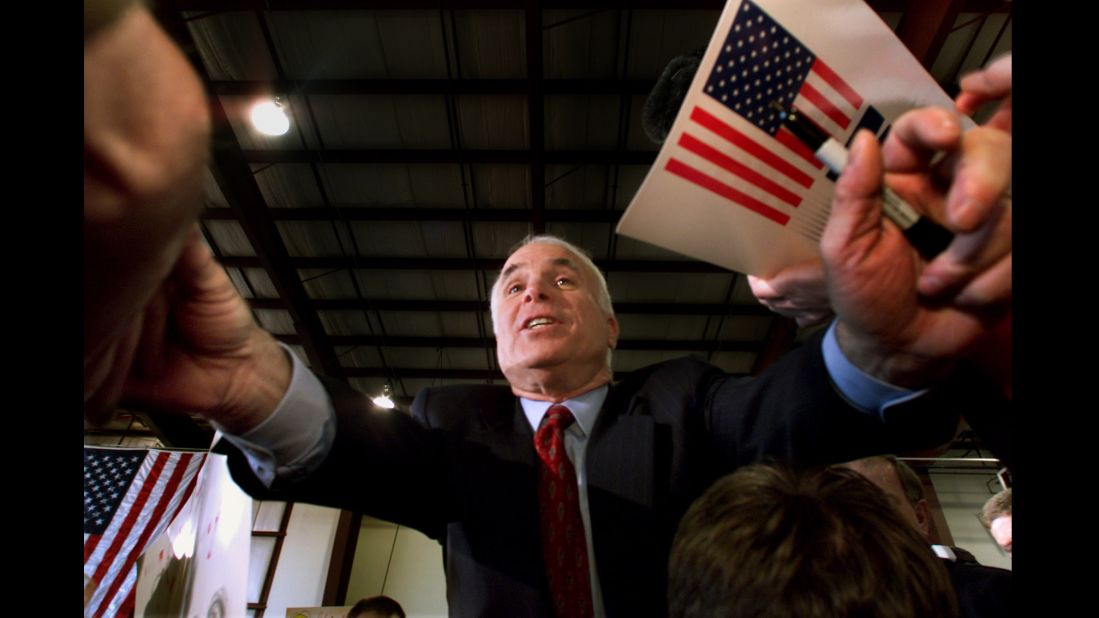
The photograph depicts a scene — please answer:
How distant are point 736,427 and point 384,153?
458cm

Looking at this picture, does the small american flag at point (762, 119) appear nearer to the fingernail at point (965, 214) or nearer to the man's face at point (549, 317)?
the fingernail at point (965, 214)

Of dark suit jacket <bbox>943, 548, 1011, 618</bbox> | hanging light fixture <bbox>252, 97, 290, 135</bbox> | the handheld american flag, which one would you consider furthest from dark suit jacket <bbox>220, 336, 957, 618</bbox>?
hanging light fixture <bbox>252, 97, 290, 135</bbox>

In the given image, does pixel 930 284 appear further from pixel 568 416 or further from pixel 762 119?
pixel 568 416

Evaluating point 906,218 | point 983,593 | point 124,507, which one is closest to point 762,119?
point 906,218

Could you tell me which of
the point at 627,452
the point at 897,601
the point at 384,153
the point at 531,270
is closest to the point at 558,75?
the point at 384,153

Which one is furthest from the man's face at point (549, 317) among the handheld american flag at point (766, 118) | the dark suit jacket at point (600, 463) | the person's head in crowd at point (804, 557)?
the handheld american flag at point (766, 118)

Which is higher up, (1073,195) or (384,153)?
(384,153)

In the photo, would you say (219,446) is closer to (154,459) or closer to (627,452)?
(627,452)

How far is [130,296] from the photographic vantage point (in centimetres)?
24

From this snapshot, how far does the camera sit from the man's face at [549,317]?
0.92m

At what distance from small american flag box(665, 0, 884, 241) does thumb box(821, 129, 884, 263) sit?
67mm

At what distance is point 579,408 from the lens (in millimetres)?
909

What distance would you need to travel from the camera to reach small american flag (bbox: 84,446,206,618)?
279 cm

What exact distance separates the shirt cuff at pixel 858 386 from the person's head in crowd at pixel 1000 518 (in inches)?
72.5
